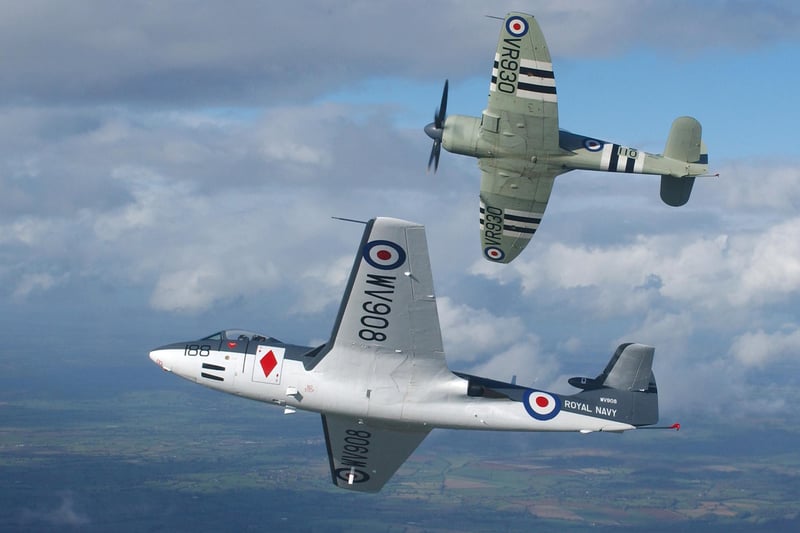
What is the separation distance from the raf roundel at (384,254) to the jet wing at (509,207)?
56.8ft

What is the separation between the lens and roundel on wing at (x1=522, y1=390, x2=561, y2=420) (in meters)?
36.2

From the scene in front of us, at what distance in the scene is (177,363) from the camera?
3712 cm

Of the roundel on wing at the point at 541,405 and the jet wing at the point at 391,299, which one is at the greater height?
the jet wing at the point at 391,299

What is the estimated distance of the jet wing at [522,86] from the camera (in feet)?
147

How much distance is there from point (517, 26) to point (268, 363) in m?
20.2

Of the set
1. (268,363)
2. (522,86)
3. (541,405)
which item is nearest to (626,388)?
(541,405)

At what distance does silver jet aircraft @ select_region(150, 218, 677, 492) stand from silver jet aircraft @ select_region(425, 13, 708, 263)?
41.4 feet

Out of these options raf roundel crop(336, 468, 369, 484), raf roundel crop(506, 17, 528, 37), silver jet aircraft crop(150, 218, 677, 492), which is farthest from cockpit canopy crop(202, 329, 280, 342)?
raf roundel crop(506, 17, 528, 37)

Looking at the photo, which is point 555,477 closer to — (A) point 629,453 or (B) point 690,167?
(A) point 629,453

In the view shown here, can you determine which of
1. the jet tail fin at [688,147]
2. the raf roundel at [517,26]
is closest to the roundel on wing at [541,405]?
the jet tail fin at [688,147]

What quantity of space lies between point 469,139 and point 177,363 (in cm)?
1916

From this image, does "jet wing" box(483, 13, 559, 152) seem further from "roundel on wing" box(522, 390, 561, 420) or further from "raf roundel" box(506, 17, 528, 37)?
"roundel on wing" box(522, 390, 561, 420)

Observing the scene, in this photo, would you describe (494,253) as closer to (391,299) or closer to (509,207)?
(509,207)

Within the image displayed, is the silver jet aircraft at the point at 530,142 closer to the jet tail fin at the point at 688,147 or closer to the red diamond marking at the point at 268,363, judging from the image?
the jet tail fin at the point at 688,147
